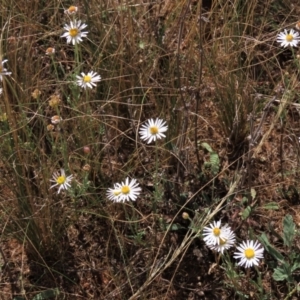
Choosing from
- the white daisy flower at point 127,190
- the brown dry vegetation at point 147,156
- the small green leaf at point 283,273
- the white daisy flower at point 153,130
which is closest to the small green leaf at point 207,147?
the brown dry vegetation at point 147,156

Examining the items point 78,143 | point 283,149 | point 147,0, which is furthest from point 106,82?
point 283,149

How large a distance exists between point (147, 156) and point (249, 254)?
46cm

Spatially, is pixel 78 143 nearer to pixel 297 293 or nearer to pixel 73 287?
pixel 73 287

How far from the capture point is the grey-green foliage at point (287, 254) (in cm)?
158

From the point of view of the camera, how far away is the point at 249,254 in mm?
1552

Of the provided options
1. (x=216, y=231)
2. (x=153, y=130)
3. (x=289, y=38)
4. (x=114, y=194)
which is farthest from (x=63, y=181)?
(x=289, y=38)

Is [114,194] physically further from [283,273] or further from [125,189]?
[283,273]

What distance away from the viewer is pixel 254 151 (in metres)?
1.69

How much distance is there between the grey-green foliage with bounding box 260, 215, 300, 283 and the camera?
1.58 meters

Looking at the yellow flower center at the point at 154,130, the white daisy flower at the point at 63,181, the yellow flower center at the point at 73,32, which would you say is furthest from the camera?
the yellow flower center at the point at 73,32

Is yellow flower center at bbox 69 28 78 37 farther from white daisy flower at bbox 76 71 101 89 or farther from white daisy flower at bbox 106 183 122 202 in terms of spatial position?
white daisy flower at bbox 106 183 122 202

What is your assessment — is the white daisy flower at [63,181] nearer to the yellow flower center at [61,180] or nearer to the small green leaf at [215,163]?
the yellow flower center at [61,180]

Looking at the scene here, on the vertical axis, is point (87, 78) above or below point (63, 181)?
above

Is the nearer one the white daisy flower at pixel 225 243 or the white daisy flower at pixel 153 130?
the white daisy flower at pixel 225 243
